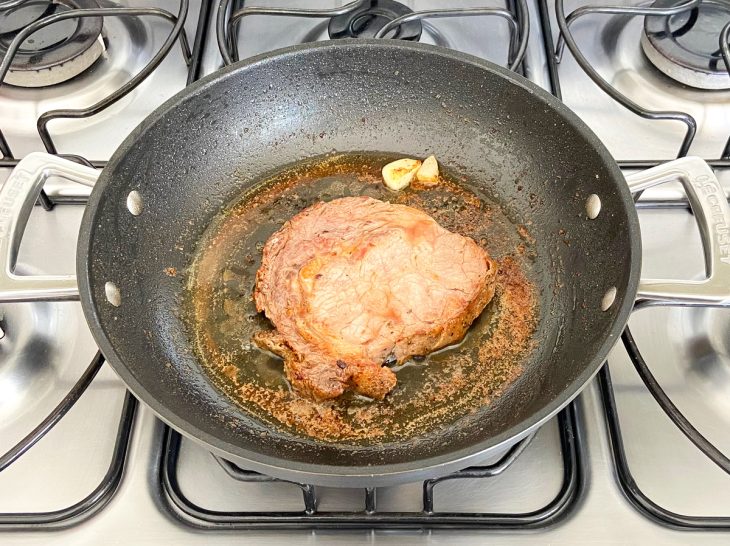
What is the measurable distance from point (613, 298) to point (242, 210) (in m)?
0.77

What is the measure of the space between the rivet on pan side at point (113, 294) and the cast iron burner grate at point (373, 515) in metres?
0.33

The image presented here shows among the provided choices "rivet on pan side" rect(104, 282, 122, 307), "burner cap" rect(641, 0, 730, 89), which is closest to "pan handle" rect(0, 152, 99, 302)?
"rivet on pan side" rect(104, 282, 122, 307)

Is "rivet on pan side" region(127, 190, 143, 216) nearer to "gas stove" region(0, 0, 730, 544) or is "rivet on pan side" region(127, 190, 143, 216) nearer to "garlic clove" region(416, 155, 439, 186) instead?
"gas stove" region(0, 0, 730, 544)

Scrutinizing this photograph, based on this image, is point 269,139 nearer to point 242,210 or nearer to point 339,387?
point 242,210

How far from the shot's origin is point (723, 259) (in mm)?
1030

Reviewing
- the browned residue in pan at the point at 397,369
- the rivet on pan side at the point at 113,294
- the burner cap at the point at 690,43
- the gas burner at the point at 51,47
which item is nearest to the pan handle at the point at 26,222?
the rivet on pan side at the point at 113,294

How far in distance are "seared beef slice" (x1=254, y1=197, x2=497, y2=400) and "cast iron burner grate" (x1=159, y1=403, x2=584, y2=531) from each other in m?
0.19

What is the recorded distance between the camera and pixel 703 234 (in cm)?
107

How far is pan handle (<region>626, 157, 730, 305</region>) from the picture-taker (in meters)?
1.00

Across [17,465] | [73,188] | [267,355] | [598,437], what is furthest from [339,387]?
[73,188]

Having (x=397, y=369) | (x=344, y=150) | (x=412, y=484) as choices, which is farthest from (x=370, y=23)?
(x=412, y=484)

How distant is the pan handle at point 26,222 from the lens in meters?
1.01

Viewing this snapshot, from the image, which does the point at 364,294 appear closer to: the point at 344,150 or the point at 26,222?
the point at 344,150

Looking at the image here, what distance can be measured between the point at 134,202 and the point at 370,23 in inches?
28.8
